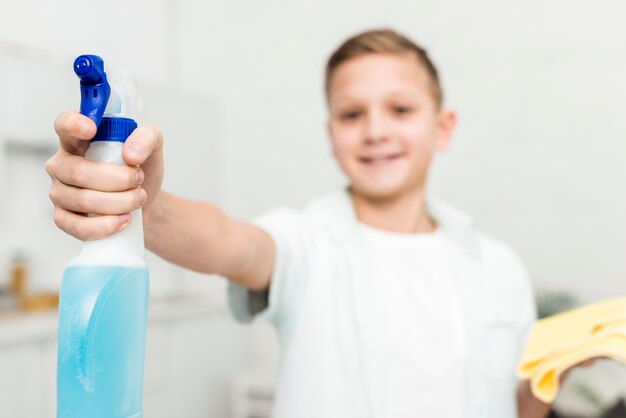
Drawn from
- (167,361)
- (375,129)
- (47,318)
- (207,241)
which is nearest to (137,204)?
(207,241)

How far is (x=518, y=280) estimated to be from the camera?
1.13 meters

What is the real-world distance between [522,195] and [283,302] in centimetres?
167

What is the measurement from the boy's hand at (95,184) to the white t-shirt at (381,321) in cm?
45

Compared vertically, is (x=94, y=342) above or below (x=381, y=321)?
above

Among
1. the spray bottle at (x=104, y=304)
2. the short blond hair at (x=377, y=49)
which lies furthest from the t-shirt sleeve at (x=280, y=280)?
the spray bottle at (x=104, y=304)

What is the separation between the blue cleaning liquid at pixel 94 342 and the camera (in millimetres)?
444

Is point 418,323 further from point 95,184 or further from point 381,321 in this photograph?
point 95,184

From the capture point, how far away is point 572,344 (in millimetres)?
749

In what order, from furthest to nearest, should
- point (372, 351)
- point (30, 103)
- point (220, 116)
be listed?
point (220, 116)
point (30, 103)
point (372, 351)

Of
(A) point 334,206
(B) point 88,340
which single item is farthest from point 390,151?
(B) point 88,340

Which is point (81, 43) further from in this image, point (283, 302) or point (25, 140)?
point (283, 302)

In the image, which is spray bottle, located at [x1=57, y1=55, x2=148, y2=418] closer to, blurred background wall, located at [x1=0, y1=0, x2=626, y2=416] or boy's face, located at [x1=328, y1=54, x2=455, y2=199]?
boy's face, located at [x1=328, y1=54, x2=455, y2=199]

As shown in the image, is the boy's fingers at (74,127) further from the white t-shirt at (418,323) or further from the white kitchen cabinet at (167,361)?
the white kitchen cabinet at (167,361)

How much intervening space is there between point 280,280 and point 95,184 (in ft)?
1.64
